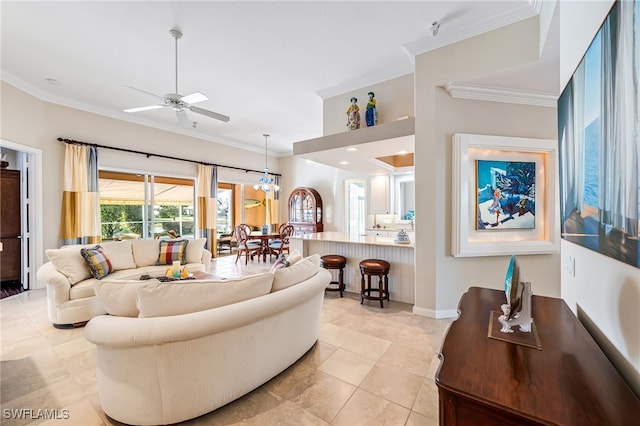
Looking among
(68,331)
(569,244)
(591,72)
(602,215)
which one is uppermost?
(591,72)

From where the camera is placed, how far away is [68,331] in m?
2.88

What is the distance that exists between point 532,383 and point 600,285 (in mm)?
640

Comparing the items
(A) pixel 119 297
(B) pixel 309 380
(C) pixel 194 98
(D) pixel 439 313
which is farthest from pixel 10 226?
(D) pixel 439 313

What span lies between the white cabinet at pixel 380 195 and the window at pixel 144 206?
466cm

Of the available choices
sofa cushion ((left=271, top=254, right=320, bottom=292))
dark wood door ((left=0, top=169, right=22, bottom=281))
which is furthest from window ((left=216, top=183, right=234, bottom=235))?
sofa cushion ((left=271, top=254, right=320, bottom=292))

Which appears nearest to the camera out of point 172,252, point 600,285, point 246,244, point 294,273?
point 600,285

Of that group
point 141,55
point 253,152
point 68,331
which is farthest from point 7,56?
point 253,152

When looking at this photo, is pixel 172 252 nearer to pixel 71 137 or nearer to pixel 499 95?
pixel 71 137

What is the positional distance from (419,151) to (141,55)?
12.3 ft

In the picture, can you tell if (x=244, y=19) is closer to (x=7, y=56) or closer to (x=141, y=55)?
(x=141, y=55)

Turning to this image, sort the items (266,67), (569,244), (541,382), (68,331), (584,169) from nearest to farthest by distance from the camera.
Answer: (541,382) < (584,169) < (569,244) < (68,331) < (266,67)

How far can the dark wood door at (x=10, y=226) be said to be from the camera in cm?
422

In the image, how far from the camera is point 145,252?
13.4 feet

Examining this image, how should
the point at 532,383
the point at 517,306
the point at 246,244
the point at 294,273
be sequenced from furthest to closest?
the point at 246,244, the point at 294,273, the point at 517,306, the point at 532,383
